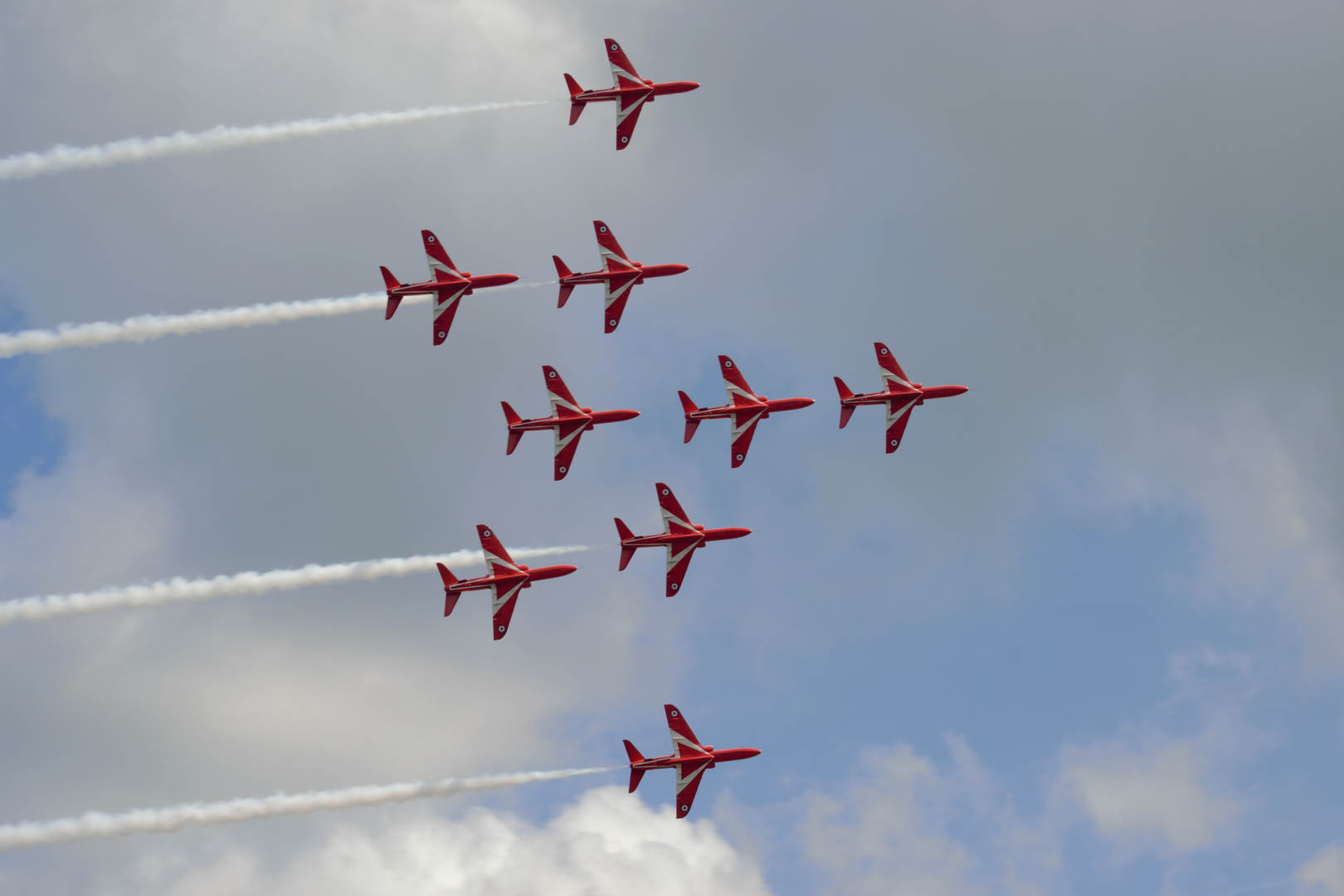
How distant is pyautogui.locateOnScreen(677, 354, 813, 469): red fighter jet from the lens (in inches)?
5049

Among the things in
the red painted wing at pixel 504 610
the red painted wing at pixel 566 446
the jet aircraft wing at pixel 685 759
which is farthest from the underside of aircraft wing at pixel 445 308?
the jet aircraft wing at pixel 685 759

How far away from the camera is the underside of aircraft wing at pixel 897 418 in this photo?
134 m

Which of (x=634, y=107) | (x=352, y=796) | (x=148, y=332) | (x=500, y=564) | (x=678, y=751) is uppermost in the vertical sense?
(x=634, y=107)

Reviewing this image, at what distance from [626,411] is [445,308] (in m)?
16.1

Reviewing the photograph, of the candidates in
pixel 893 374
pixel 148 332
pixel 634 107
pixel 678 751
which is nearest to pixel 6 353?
pixel 148 332

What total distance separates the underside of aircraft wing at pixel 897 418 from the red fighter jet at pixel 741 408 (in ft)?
25.6

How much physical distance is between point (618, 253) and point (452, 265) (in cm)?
1280

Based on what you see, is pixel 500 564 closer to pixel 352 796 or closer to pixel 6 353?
pixel 352 796

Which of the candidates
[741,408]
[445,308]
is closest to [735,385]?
[741,408]

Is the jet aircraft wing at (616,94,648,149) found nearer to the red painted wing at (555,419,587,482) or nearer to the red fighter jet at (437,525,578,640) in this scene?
the red painted wing at (555,419,587,482)

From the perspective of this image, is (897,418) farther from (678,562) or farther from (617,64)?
(617,64)

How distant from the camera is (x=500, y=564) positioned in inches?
4850

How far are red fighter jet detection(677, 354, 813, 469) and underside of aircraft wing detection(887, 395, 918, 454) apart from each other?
782 cm

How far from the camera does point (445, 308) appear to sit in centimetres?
12325
